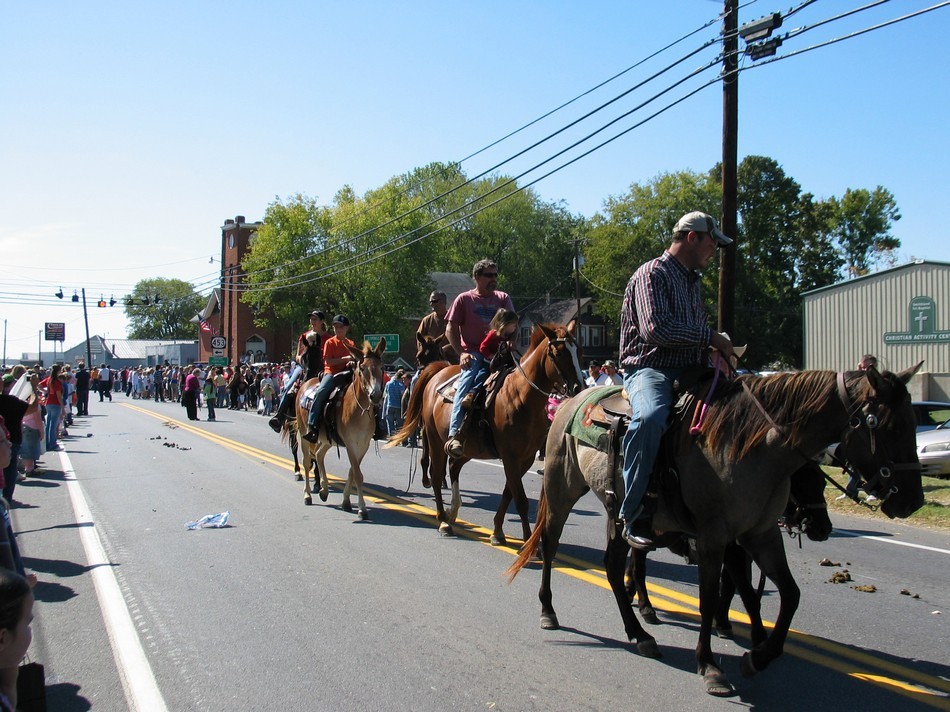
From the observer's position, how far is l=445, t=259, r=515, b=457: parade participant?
375 inches

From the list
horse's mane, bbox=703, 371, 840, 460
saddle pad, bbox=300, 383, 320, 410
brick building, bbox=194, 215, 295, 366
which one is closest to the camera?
horse's mane, bbox=703, 371, 840, 460

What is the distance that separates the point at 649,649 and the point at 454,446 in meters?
4.33

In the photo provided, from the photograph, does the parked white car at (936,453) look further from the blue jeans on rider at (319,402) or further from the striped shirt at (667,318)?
the striped shirt at (667,318)

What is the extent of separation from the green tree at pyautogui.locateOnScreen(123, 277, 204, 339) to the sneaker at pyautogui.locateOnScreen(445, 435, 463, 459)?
A: 430 ft

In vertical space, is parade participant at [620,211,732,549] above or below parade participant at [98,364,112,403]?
above

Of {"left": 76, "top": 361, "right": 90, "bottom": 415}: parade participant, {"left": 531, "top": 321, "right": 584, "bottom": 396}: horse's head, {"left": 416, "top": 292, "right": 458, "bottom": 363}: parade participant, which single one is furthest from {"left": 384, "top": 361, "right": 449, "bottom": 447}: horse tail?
{"left": 76, "top": 361, "right": 90, "bottom": 415}: parade participant

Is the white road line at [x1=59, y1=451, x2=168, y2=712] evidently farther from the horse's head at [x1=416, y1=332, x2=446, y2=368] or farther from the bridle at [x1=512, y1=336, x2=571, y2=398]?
the horse's head at [x1=416, y1=332, x2=446, y2=368]

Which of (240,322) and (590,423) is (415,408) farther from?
(240,322)

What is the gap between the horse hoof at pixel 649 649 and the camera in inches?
209

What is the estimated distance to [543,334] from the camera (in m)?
8.69

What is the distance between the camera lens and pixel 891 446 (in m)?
4.29

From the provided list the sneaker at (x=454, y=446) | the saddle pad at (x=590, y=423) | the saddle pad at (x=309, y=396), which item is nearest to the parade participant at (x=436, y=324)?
the saddle pad at (x=309, y=396)

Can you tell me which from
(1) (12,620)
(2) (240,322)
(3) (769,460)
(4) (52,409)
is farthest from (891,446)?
(2) (240,322)

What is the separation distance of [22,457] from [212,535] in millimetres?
7737
